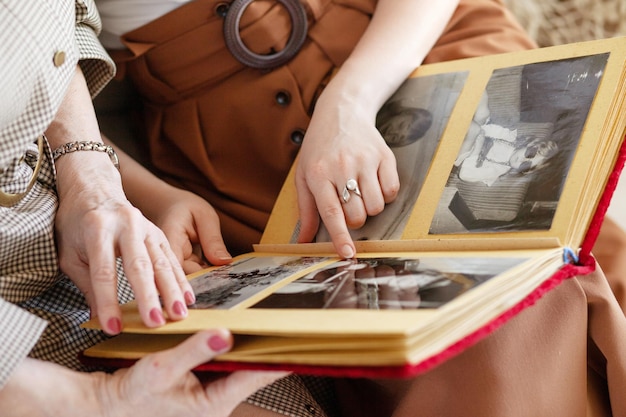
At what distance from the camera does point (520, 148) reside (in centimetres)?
66

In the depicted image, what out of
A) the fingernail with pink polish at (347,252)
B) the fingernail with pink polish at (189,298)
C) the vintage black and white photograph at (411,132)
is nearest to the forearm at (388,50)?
the vintage black and white photograph at (411,132)

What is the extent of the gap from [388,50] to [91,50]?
33cm

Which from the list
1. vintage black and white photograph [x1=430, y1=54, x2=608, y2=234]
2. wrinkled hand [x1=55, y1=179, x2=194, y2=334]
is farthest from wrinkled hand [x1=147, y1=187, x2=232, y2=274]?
vintage black and white photograph [x1=430, y1=54, x2=608, y2=234]

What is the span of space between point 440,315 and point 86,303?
0.38 m

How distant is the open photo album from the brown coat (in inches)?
4.3

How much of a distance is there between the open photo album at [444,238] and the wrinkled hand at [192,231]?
0.04 m

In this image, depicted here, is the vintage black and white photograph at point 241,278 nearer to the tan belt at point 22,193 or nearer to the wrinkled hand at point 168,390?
the wrinkled hand at point 168,390

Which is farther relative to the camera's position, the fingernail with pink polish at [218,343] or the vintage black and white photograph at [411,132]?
the vintage black and white photograph at [411,132]

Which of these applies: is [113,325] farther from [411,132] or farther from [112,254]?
[411,132]

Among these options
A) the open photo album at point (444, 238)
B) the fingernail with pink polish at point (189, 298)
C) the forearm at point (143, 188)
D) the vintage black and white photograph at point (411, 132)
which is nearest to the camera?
the open photo album at point (444, 238)

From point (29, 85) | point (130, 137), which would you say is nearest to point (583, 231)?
point (29, 85)

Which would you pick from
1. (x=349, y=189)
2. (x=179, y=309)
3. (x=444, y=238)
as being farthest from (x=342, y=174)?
Answer: (x=179, y=309)

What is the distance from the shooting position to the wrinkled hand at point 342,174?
0.68 meters

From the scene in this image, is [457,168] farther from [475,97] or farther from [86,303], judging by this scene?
[86,303]
